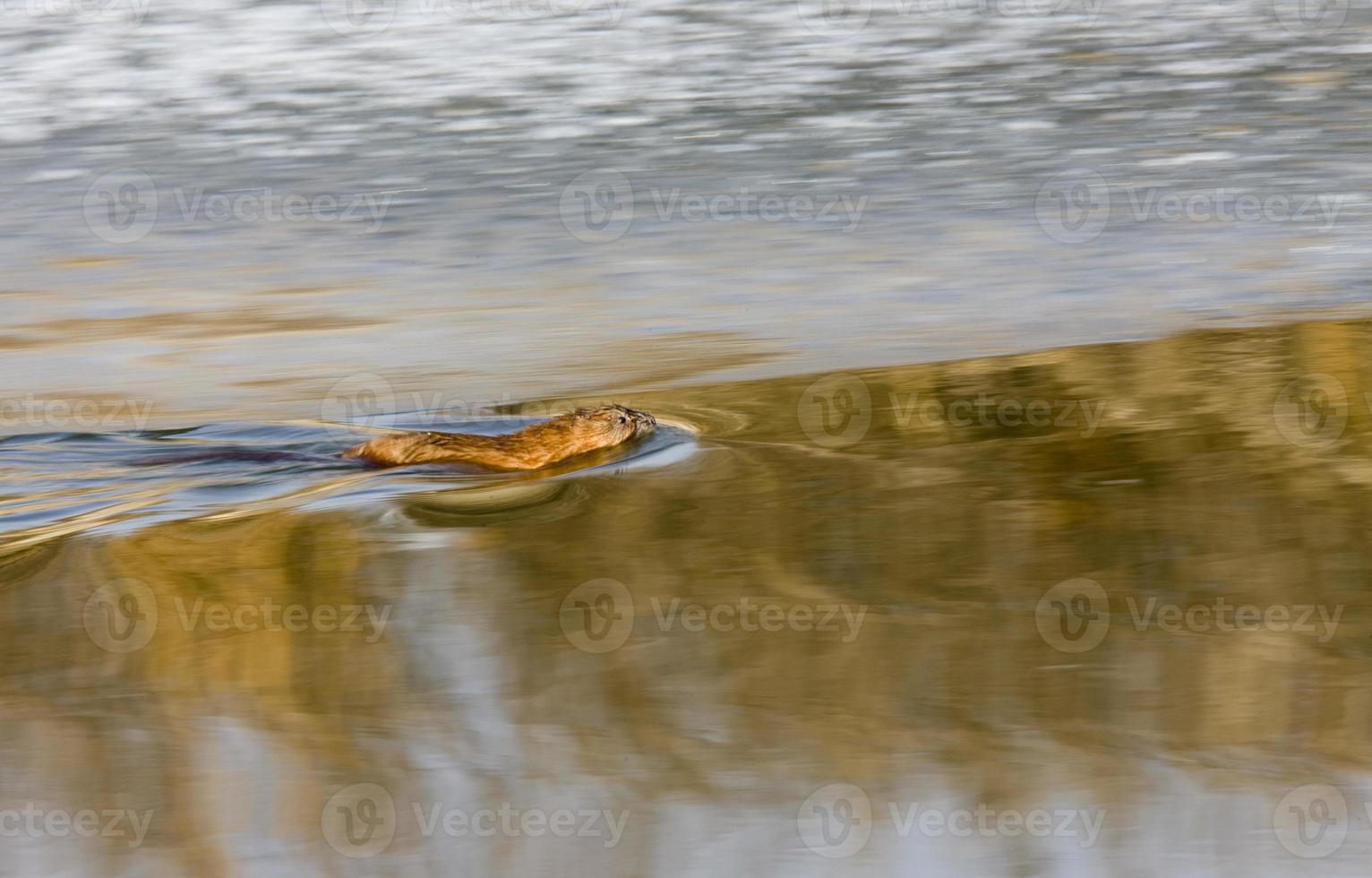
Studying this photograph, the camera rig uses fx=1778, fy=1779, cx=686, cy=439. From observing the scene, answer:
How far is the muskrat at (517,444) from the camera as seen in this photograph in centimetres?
501

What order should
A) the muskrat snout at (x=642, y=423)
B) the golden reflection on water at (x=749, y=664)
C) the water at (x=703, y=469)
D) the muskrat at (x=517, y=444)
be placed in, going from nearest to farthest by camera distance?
the golden reflection on water at (x=749, y=664), the water at (x=703, y=469), the muskrat at (x=517, y=444), the muskrat snout at (x=642, y=423)

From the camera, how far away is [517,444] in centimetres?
507

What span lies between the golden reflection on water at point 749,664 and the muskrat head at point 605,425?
0.71ft

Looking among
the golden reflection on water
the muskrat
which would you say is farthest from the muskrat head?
the golden reflection on water

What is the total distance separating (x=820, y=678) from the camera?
350 centimetres

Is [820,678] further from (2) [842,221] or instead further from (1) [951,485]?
(2) [842,221]

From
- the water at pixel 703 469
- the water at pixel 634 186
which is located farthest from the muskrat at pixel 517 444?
the water at pixel 634 186

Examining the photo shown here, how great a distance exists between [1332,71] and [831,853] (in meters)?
8.58

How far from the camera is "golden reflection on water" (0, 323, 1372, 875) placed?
2.91 metres

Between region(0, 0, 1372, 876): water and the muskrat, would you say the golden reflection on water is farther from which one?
the muskrat

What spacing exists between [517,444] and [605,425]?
0.85 feet

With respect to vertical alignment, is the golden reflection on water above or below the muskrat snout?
below

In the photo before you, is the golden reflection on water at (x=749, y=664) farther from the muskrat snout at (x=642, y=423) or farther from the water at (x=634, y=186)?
the water at (x=634, y=186)

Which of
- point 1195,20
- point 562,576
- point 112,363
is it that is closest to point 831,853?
point 562,576
